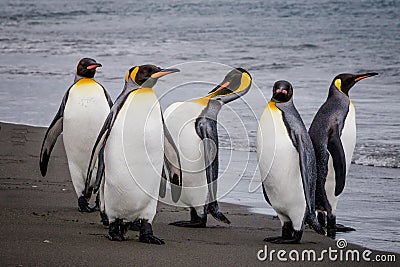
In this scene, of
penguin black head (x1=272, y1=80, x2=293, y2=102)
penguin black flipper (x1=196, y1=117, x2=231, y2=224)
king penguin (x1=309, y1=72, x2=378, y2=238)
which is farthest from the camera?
king penguin (x1=309, y1=72, x2=378, y2=238)

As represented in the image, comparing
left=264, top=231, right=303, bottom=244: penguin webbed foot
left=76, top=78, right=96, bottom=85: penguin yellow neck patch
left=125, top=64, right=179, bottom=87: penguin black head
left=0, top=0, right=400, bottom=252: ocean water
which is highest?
left=125, top=64, right=179, bottom=87: penguin black head

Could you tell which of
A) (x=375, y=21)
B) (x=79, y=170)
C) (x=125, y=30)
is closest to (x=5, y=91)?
(x=79, y=170)

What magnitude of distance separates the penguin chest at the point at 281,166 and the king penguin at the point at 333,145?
520 mm

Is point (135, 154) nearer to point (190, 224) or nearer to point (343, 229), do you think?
point (190, 224)

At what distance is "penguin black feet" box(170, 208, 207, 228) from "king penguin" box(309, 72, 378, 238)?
951 millimetres

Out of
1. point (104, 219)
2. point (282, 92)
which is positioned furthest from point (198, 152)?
point (104, 219)

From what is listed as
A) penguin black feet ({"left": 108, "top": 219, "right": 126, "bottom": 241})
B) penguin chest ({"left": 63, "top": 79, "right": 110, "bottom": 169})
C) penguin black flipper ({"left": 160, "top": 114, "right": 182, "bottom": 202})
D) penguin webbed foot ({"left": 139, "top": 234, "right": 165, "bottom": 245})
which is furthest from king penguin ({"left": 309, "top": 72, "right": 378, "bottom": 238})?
penguin chest ({"left": 63, "top": 79, "right": 110, "bottom": 169})

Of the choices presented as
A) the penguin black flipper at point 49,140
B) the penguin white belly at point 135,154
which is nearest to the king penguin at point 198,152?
the penguin white belly at point 135,154

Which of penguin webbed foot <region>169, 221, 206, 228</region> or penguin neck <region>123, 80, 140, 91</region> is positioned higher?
penguin neck <region>123, 80, 140, 91</region>

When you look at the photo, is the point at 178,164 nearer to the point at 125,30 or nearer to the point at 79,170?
the point at 79,170

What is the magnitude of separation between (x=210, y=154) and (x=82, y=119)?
1.13m

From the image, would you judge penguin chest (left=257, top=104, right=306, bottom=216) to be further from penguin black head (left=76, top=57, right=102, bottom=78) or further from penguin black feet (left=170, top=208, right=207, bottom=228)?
penguin black head (left=76, top=57, right=102, bottom=78)

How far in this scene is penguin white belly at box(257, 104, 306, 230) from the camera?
5973 mm

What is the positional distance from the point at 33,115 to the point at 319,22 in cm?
2460
